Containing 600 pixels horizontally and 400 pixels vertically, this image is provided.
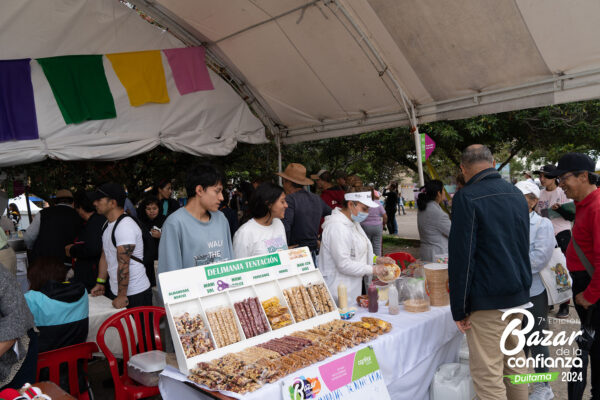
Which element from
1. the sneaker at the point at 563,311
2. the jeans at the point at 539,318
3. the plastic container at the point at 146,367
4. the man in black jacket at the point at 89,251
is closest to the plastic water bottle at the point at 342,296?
the plastic container at the point at 146,367

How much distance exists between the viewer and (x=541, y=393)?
10.8ft

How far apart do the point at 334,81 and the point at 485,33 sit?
2.09 m

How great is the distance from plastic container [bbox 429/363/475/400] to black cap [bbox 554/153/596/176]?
163 cm

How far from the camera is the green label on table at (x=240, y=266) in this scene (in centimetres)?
256

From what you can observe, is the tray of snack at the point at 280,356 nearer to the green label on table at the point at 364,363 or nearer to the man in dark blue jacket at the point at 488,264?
the green label on table at the point at 364,363

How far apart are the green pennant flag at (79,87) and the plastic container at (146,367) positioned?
141 inches

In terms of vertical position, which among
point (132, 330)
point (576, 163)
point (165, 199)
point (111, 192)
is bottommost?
point (132, 330)

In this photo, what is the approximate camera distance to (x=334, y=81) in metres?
6.04

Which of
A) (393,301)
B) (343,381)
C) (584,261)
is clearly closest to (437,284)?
(393,301)

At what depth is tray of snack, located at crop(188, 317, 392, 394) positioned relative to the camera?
2.10m

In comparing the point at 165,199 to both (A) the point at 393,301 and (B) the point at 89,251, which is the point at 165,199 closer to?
(B) the point at 89,251

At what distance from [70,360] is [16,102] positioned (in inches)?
139

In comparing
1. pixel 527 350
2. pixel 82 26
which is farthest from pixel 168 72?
pixel 527 350

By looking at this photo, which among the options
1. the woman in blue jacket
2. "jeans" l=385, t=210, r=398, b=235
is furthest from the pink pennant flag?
"jeans" l=385, t=210, r=398, b=235
